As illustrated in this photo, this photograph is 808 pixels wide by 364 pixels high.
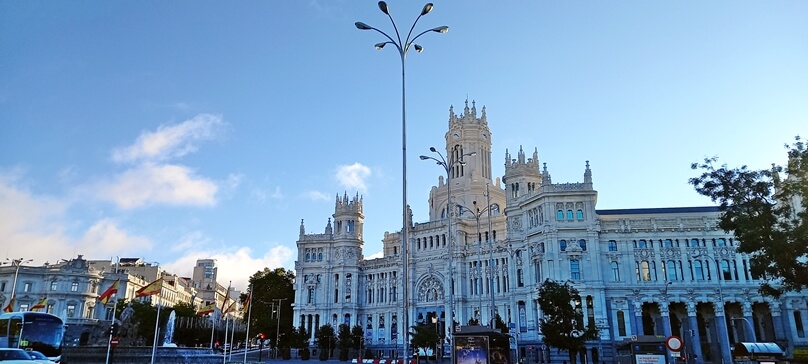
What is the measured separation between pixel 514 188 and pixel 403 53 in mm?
58577

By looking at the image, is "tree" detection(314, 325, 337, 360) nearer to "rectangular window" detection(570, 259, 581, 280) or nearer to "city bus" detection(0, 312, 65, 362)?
"rectangular window" detection(570, 259, 581, 280)

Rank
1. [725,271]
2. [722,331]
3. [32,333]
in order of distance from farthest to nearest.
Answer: [725,271], [722,331], [32,333]

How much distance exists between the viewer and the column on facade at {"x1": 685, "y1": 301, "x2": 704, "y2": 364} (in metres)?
63.9

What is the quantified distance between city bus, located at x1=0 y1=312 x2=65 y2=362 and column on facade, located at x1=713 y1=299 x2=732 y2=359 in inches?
2479

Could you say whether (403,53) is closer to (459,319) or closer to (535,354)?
(535,354)

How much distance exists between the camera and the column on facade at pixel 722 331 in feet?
204

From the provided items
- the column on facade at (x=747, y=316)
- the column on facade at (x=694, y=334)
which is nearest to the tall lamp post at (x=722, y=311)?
the column on facade at (x=747, y=316)

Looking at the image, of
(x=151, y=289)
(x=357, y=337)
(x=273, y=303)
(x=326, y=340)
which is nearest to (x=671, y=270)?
(x=357, y=337)

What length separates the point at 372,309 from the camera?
314 feet

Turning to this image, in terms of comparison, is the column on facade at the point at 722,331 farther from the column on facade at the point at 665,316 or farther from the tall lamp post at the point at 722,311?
the column on facade at the point at 665,316

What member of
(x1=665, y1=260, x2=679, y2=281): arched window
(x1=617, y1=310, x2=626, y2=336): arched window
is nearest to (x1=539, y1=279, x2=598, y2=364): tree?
(x1=617, y1=310, x2=626, y2=336): arched window

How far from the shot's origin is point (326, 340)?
88688mm

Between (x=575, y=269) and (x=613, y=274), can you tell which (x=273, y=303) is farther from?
(x=613, y=274)

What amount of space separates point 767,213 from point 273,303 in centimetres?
8528
